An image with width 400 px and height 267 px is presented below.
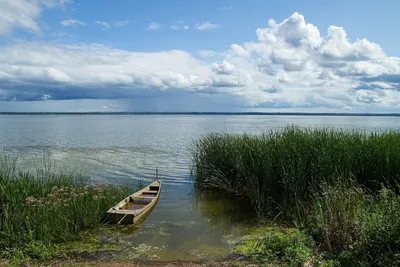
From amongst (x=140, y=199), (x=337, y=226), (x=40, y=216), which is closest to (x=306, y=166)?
(x=337, y=226)

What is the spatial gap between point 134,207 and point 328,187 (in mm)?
5780

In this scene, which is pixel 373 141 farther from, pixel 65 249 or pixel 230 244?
pixel 65 249

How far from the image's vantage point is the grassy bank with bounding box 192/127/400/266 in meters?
5.31

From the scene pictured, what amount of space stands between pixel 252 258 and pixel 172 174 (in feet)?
34.7

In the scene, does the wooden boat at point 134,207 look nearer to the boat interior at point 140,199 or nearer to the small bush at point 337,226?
the boat interior at point 140,199

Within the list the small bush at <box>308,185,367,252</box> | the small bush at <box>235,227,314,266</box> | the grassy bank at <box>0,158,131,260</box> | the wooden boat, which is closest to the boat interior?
the wooden boat

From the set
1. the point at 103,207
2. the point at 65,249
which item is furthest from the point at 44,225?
the point at 103,207

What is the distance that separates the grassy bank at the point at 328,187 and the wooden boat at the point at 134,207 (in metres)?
2.45

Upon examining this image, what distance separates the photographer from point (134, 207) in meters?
10.2

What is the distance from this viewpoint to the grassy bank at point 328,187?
17.4 feet

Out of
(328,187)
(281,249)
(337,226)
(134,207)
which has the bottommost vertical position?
(134,207)

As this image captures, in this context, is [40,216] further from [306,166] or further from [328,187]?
[306,166]

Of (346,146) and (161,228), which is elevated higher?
(346,146)

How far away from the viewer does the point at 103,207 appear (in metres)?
9.37
